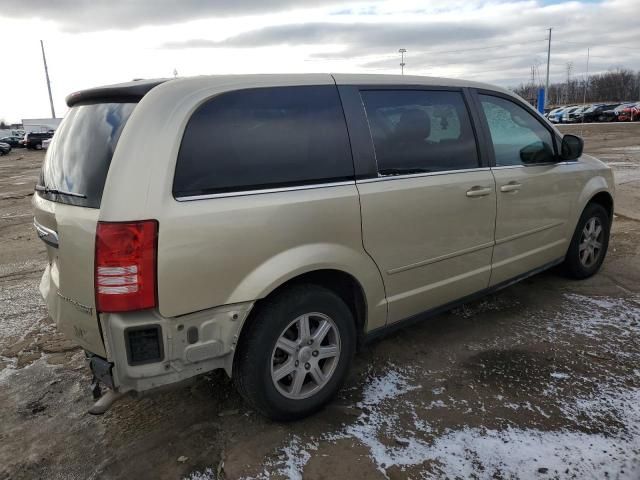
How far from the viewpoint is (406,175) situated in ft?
10.3

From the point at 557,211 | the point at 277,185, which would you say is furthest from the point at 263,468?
the point at 557,211

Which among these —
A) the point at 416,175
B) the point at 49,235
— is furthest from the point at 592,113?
the point at 49,235

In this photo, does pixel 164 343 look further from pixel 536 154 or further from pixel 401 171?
pixel 536 154

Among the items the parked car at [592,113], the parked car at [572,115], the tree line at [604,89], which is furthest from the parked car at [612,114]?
the tree line at [604,89]

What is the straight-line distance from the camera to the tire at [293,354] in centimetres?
259

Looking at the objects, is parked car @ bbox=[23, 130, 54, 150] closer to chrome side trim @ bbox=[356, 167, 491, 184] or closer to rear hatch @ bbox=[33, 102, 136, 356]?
rear hatch @ bbox=[33, 102, 136, 356]

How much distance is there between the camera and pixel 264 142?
8.50 feet

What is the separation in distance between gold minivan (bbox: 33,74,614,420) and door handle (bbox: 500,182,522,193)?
0.32 ft

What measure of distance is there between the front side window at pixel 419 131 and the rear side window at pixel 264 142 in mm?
288

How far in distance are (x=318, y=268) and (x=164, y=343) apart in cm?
84

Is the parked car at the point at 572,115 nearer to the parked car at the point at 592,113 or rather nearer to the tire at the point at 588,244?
the parked car at the point at 592,113

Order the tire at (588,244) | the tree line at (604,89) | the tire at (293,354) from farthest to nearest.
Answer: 1. the tree line at (604,89)
2. the tire at (588,244)
3. the tire at (293,354)

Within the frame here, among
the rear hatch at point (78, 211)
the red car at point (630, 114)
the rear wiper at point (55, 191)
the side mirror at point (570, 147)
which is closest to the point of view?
the rear hatch at point (78, 211)

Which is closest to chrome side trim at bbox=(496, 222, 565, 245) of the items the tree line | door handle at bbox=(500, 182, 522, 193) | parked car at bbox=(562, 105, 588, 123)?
door handle at bbox=(500, 182, 522, 193)
